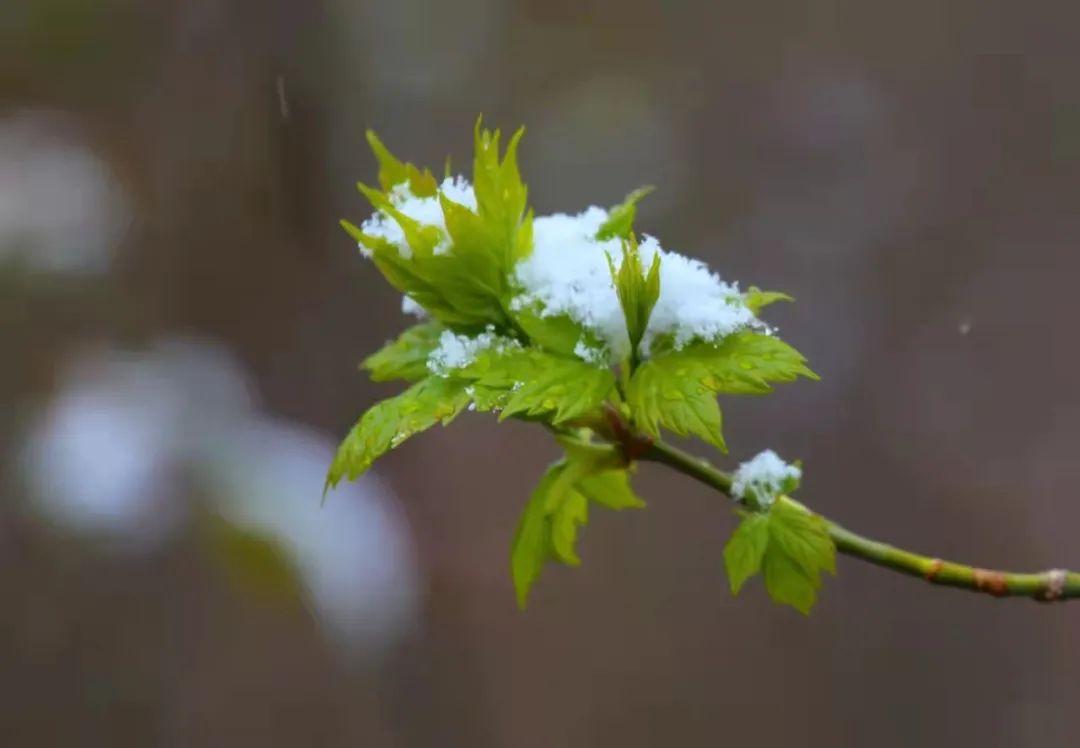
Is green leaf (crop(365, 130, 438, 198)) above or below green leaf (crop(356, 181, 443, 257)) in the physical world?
above

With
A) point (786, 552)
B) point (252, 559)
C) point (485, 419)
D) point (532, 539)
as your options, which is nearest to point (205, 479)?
point (252, 559)

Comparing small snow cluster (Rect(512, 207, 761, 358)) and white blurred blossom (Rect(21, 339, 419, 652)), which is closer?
small snow cluster (Rect(512, 207, 761, 358))

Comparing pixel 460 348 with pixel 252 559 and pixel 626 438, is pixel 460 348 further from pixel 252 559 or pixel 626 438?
pixel 252 559

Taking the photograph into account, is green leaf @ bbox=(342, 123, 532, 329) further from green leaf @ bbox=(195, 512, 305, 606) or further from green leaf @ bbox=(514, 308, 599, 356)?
green leaf @ bbox=(195, 512, 305, 606)

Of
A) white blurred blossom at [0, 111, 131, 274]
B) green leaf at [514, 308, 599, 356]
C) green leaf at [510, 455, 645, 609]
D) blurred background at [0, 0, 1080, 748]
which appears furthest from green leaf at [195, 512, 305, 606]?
green leaf at [514, 308, 599, 356]

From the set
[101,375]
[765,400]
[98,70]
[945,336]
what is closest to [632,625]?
[765,400]
